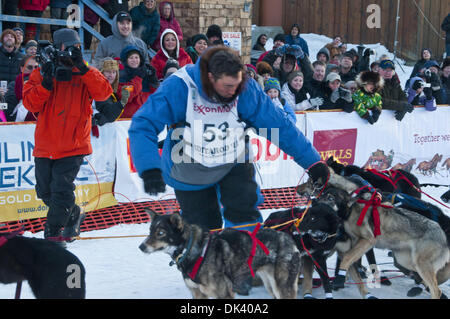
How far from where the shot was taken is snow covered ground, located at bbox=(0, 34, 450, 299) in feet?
12.2

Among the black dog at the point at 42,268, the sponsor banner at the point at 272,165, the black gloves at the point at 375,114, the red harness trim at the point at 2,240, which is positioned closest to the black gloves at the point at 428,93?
the black gloves at the point at 375,114

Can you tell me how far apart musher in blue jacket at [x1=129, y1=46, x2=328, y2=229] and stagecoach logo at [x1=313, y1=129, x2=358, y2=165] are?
3.43 metres

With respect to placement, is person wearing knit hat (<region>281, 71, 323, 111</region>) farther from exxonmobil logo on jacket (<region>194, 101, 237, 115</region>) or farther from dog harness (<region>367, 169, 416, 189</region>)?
exxonmobil logo on jacket (<region>194, 101, 237, 115</region>)

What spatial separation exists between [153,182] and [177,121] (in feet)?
1.53

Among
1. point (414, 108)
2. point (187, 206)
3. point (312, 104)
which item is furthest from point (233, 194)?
point (414, 108)

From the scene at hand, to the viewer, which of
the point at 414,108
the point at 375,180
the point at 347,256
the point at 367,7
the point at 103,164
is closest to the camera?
the point at 347,256

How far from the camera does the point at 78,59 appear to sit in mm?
4133

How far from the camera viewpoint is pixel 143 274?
4113 mm

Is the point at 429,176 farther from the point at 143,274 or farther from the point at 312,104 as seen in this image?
the point at 143,274

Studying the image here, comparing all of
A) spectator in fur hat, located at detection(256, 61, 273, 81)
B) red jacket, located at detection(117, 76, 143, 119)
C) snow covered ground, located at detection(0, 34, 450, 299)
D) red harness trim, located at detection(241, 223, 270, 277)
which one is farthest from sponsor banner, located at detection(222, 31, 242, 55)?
red harness trim, located at detection(241, 223, 270, 277)

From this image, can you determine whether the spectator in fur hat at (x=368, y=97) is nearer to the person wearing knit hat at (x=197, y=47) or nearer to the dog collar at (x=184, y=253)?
the person wearing knit hat at (x=197, y=47)

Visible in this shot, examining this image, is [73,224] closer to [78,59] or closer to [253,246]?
[78,59]

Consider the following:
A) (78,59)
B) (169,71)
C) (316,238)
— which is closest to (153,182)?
(316,238)
